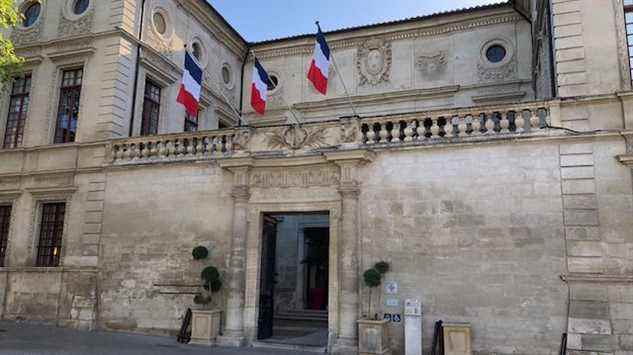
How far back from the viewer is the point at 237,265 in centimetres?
1093

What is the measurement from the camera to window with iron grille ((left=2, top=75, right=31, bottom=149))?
14609mm

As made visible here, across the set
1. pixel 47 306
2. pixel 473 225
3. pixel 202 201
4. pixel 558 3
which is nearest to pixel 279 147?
pixel 202 201

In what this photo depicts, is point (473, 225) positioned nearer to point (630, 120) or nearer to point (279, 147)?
point (630, 120)

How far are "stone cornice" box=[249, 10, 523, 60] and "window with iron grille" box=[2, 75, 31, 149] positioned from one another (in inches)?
303

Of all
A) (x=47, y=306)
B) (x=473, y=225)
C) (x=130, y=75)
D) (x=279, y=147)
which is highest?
(x=130, y=75)

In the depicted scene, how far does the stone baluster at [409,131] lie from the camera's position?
402 inches

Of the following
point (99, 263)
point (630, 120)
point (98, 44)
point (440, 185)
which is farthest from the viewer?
point (98, 44)

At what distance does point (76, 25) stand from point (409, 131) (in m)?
9.76

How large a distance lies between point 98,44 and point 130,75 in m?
1.14

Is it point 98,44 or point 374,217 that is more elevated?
point 98,44

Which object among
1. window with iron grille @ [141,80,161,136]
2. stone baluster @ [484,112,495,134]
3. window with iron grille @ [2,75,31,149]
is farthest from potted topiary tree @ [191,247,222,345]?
window with iron grille @ [2,75,31,149]

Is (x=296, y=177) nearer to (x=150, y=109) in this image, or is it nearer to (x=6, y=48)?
(x=150, y=109)

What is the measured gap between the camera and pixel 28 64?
14.7 meters

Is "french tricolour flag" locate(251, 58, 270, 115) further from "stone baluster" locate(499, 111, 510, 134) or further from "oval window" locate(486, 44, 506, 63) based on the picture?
"oval window" locate(486, 44, 506, 63)
